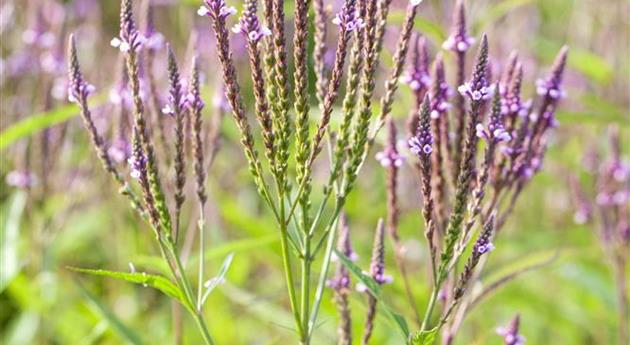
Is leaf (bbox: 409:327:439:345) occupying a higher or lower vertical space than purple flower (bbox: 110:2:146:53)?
lower

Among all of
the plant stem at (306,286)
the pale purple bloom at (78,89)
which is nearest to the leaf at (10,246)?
the pale purple bloom at (78,89)

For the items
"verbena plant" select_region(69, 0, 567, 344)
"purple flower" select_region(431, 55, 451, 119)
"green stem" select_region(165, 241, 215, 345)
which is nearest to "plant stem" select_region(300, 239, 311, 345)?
"verbena plant" select_region(69, 0, 567, 344)

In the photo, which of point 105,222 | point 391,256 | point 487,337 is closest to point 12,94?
point 105,222

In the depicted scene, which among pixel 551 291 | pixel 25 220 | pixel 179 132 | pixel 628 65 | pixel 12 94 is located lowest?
pixel 179 132

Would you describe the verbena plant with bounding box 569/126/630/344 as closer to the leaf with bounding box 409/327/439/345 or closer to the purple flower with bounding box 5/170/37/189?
the leaf with bounding box 409/327/439/345

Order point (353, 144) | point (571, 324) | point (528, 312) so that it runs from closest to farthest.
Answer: point (353, 144)
point (571, 324)
point (528, 312)

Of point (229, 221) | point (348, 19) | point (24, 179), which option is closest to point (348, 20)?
point (348, 19)

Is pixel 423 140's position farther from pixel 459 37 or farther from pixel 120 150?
pixel 120 150

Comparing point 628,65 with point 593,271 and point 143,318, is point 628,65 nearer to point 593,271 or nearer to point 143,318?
point 593,271
